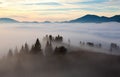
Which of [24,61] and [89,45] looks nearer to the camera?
[24,61]

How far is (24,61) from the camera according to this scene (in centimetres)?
9081

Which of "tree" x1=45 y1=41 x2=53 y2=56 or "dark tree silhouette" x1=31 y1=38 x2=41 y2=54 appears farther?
"tree" x1=45 y1=41 x2=53 y2=56

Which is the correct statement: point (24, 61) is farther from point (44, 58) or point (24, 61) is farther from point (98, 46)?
point (98, 46)

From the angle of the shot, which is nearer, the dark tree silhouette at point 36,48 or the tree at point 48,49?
the dark tree silhouette at point 36,48

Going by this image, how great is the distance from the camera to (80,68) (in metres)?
91.0

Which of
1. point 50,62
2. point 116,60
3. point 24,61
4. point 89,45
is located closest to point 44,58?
point 50,62

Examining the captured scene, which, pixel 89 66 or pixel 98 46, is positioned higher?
pixel 98 46

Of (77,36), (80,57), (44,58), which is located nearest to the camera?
(44,58)

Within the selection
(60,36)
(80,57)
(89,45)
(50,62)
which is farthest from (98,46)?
(50,62)

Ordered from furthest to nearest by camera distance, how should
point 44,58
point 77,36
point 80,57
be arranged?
point 77,36
point 80,57
point 44,58

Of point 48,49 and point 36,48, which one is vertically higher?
point 36,48

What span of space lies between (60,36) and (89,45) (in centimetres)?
1530

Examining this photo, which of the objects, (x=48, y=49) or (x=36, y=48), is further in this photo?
(x=48, y=49)

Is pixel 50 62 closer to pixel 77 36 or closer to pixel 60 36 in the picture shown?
pixel 60 36
